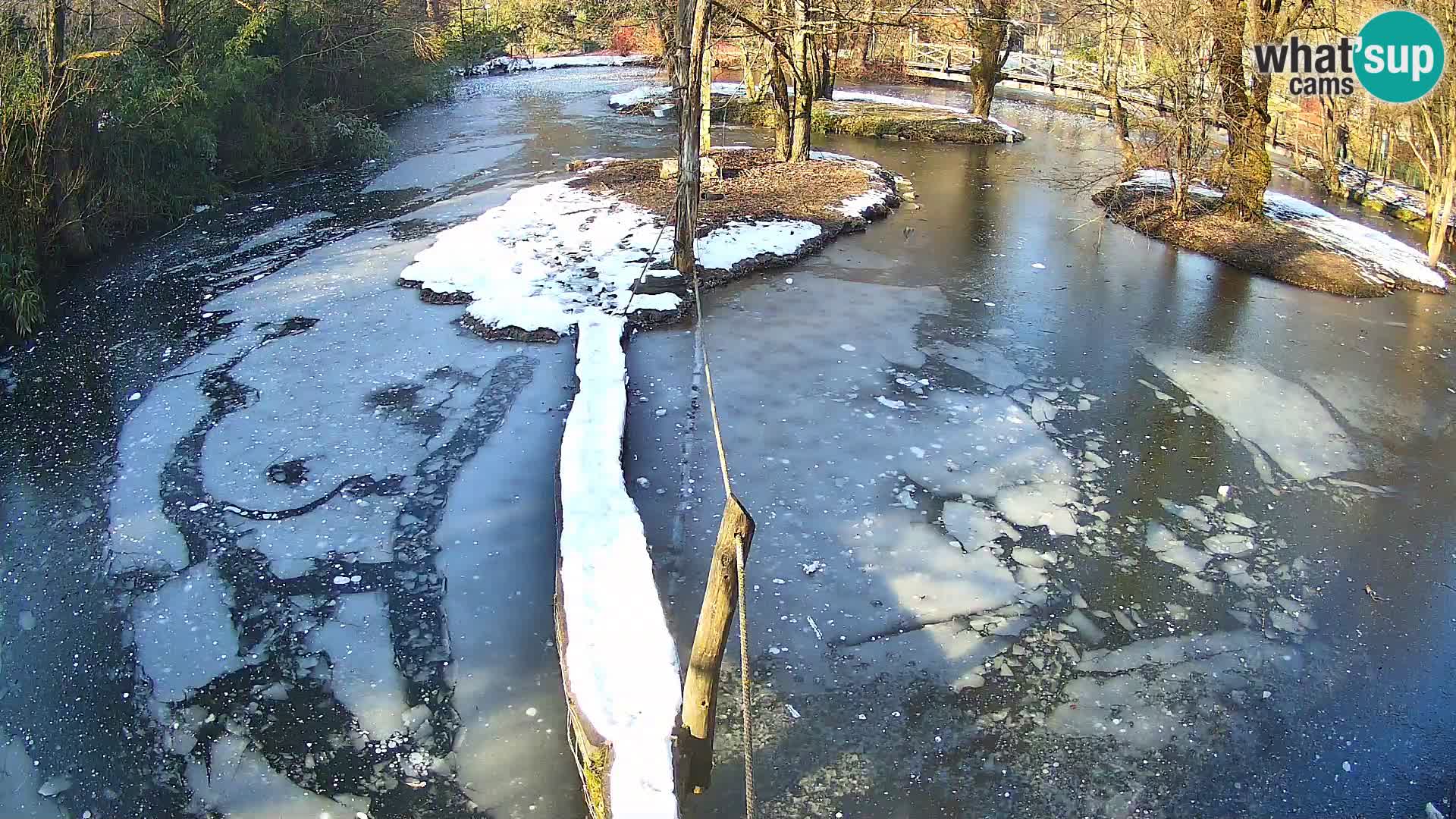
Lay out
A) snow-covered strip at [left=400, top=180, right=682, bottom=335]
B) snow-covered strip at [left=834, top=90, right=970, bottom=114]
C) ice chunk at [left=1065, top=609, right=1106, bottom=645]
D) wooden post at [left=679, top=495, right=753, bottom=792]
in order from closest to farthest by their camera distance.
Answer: wooden post at [left=679, top=495, right=753, bottom=792] < ice chunk at [left=1065, top=609, right=1106, bottom=645] < snow-covered strip at [left=400, top=180, right=682, bottom=335] < snow-covered strip at [left=834, top=90, right=970, bottom=114]

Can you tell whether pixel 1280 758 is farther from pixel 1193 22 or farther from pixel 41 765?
pixel 1193 22

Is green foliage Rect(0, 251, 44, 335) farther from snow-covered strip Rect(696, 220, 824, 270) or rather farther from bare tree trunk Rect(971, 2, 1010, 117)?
bare tree trunk Rect(971, 2, 1010, 117)

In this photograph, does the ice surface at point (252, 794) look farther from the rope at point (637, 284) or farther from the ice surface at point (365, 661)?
the rope at point (637, 284)

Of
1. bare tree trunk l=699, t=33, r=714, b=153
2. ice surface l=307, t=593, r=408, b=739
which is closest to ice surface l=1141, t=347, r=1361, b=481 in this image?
ice surface l=307, t=593, r=408, b=739

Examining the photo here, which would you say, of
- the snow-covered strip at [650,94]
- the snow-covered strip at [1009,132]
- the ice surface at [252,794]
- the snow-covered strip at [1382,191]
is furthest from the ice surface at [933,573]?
A: the snow-covered strip at [650,94]

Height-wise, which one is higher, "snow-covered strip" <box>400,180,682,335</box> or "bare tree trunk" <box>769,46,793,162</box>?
"bare tree trunk" <box>769,46,793,162</box>

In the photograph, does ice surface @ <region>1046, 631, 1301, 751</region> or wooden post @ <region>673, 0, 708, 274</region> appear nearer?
ice surface @ <region>1046, 631, 1301, 751</region>
